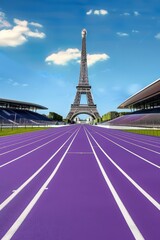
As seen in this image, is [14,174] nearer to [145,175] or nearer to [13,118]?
[145,175]

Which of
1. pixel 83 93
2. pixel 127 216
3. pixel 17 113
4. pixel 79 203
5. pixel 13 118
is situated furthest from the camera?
pixel 83 93

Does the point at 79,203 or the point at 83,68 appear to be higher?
the point at 83,68

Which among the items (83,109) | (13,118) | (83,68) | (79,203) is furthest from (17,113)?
(79,203)

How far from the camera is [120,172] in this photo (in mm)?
7031

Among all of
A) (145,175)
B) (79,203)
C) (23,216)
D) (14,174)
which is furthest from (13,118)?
(23,216)

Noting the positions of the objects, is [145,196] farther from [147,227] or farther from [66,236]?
[66,236]

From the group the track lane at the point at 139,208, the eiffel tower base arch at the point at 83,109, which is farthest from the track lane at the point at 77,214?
the eiffel tower base arch at the point at 83,109

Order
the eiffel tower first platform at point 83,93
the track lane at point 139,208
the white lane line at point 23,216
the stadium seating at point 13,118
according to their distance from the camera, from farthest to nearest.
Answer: the eiffel tower first platform at point 83,93 → the stadium seating at point 13,118 → the track lane at point 139,208 → the white lane line at point 23,216

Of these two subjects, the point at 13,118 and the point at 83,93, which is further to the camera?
the point at 83,93

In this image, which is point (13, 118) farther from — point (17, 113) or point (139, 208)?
point (139, 208)

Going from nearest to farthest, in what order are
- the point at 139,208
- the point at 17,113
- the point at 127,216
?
the point at 127,216
the point at 139,208
the point at 17,113

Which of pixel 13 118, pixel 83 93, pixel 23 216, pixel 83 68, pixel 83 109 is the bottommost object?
pixel 23 216

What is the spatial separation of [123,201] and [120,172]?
2.63 metres

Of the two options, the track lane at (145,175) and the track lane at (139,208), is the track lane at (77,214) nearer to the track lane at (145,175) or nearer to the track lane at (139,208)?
the track lane at (139,208)
